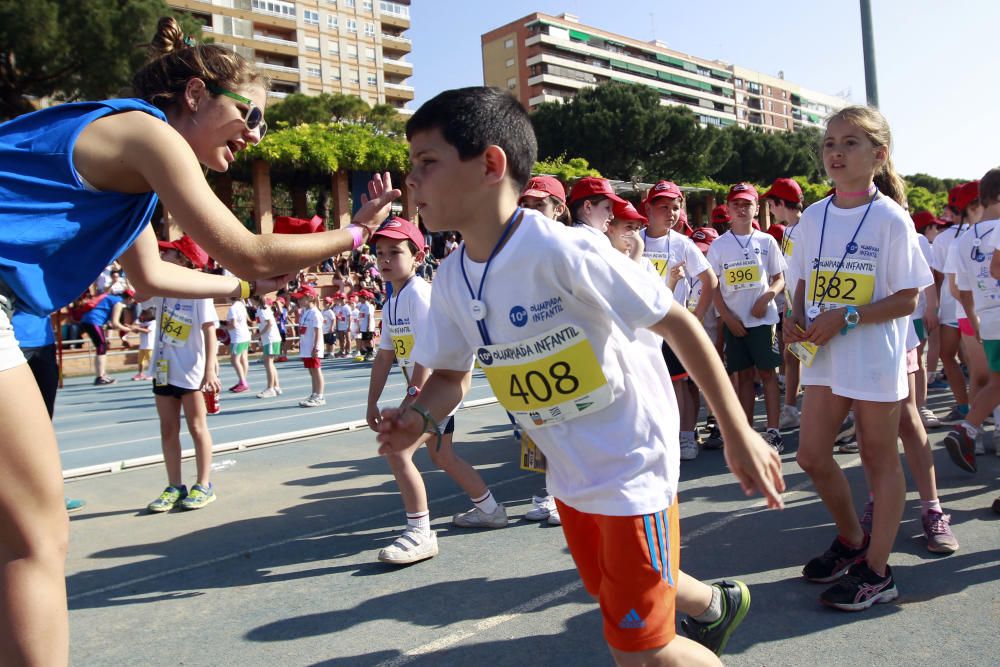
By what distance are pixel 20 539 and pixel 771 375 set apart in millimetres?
6130

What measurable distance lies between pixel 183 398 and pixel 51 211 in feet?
14.3

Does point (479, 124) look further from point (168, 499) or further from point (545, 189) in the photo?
point (168, 499)

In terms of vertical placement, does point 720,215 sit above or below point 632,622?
above

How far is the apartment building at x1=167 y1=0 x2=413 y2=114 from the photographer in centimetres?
6931

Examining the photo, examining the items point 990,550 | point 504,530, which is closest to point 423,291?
point 504,530

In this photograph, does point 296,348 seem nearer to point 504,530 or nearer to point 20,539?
point 504,530

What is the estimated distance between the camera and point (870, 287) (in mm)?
3580

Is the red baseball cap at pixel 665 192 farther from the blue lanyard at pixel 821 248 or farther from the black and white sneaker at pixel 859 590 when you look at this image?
the black and white sneaker at pixel 859 590

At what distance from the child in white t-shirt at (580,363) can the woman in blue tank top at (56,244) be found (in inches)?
21.0

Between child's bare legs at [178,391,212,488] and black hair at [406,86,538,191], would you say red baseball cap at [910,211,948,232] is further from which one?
black hair at [406,86,538,191]

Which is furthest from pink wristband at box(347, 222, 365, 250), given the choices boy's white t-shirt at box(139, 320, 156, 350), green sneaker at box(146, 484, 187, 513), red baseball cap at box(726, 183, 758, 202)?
boy's white t-shirt at box(139, 320, 156, 350)

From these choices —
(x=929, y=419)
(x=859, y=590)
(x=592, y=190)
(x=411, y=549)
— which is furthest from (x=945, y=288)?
(x=411, y=549)

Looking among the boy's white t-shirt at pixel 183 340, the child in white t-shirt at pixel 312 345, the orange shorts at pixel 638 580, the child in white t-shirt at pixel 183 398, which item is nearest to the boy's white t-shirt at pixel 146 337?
the child in white t-shirt at pixel 312 345

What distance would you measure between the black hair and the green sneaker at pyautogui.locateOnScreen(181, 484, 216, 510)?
4.59 meters
